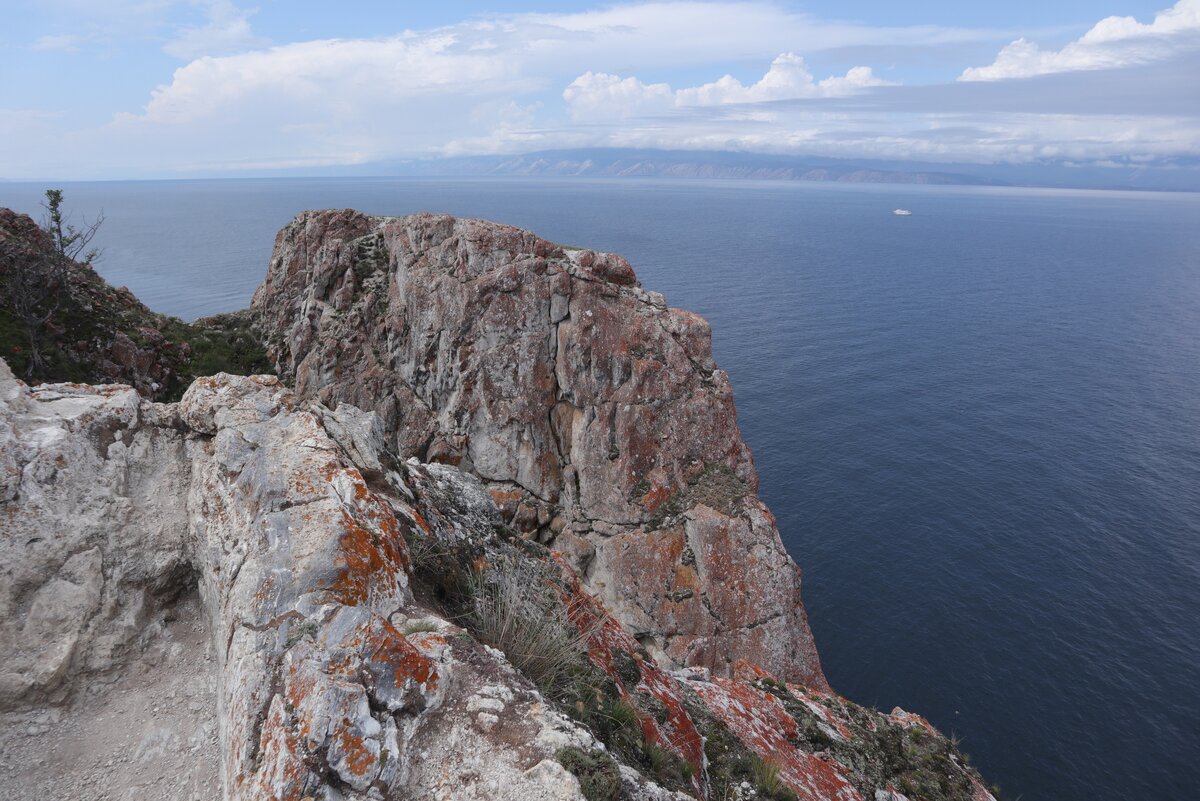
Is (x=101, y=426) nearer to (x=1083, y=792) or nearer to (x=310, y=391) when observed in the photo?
(x=310, y=391)

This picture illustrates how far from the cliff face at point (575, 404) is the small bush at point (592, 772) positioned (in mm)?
31862

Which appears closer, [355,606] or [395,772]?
[395,772]

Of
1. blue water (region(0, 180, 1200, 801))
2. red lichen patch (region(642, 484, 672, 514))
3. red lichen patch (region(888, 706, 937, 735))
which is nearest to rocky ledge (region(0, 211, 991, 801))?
red lichen patch (region(888, 706, 937, 735))

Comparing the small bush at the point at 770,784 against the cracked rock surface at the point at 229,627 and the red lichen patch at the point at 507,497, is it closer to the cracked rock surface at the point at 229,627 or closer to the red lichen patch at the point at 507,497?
the cracked rock surface at the point at 229,627

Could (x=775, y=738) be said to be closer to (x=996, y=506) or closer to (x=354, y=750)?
(x=354, y=750)

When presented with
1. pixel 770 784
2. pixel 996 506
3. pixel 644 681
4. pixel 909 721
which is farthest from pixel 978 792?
pixel 996 506

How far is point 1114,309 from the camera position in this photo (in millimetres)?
132375

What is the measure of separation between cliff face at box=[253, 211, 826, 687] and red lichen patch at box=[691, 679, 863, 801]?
22574mm

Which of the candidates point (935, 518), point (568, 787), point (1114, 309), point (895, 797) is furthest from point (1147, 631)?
point (1114, 309)

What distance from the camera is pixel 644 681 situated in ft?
41.2

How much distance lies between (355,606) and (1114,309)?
6644 inches

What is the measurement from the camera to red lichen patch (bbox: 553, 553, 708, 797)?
10.8 metres

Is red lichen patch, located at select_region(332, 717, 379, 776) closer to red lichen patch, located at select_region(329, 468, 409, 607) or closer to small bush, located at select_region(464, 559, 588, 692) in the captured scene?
red lichen patch, located at select_region(329, 468, 409, 607)

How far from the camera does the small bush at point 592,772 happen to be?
7610 millimetres
